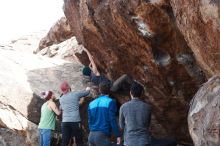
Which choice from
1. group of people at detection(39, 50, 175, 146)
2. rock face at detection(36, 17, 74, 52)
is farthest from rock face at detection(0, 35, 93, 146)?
rock face at detection(36, 17, 74, 52)

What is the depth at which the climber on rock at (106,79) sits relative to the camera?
12148 millimetres

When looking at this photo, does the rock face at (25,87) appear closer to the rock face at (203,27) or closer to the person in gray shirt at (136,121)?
the person in gray shirt at (136,121)

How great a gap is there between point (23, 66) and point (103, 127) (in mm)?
6239

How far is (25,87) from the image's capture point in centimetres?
1391

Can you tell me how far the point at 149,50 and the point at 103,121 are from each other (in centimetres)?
206

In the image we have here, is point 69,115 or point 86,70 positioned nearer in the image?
point 69,115

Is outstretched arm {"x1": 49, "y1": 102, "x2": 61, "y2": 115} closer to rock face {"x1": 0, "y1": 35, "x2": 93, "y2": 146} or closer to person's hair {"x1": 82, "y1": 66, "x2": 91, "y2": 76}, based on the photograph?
rock face {"x1": 0, "y1": 35, "x2": 93, "y2": 146}

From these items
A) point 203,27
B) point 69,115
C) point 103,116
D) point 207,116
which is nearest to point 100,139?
point 103,116

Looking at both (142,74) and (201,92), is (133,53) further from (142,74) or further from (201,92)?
(201,92)

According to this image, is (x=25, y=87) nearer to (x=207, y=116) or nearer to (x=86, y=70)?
(x=86, y=70)

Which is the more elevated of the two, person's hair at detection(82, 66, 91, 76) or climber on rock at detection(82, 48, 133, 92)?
person's hair at detection(82, 66, 91, 76)

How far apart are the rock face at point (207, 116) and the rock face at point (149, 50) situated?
2111mm

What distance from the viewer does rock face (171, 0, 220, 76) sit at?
7035mm

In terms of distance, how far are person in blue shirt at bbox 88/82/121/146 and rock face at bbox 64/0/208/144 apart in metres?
1.37
